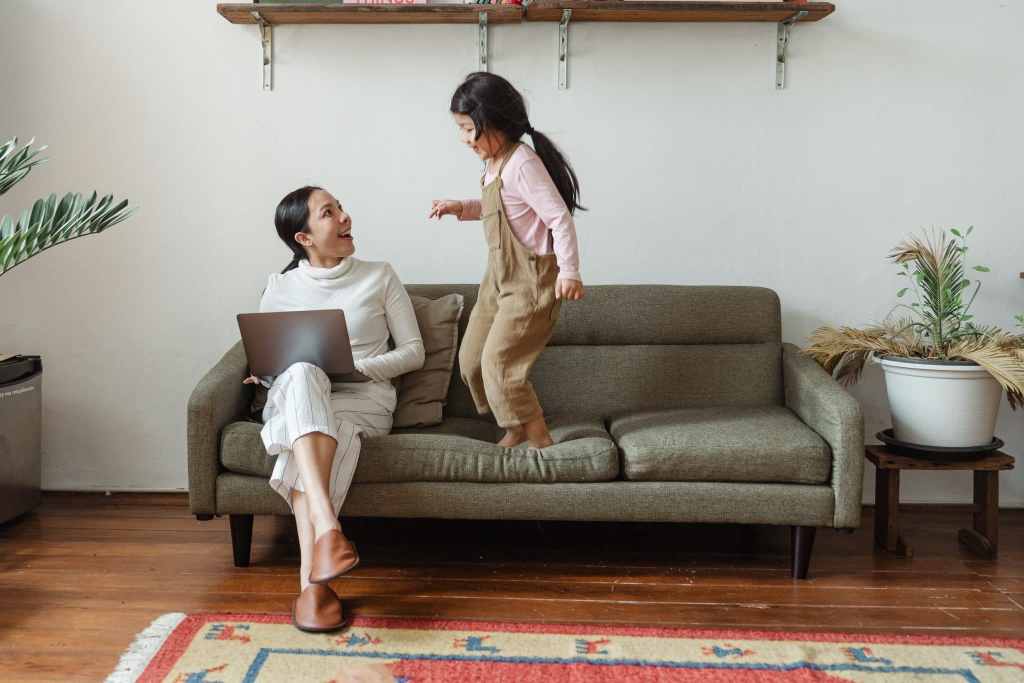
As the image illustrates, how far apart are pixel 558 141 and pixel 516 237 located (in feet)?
2.33

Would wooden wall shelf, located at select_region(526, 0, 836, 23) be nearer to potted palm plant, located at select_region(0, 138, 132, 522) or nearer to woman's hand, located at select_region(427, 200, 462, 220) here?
woman's hand, located at select_region(427, 200, 462, 220)

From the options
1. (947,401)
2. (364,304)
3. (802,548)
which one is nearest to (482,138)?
(364,304)

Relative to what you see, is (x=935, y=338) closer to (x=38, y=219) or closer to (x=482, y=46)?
(x=482, y=46)

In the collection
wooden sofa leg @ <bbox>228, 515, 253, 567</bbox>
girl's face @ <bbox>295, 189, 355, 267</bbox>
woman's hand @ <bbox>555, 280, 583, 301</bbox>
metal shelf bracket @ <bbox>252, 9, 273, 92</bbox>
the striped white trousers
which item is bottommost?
wooden sofa leg @ <bbox>228, 515, 253, 567</bbox>

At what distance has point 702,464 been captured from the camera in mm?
2480

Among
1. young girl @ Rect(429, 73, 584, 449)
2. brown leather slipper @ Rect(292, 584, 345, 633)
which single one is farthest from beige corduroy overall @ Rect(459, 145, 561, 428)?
brown leather slipper @ Rect(292, 584, 345, 633)

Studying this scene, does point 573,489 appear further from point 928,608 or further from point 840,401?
point 928,608

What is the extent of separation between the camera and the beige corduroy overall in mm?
2562

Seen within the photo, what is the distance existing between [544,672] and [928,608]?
1.02 metres

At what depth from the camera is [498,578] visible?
2543 millimetres

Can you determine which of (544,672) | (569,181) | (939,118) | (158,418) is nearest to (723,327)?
(569,181)

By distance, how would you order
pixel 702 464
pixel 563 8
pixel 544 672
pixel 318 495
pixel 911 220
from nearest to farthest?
1. pixel 544 672
2. pixel 318 495
3. pixel 702 464
4. pixel 563 8
5. pixel 911 220

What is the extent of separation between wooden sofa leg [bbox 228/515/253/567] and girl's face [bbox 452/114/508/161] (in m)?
1.17

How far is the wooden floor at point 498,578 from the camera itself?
228cm
